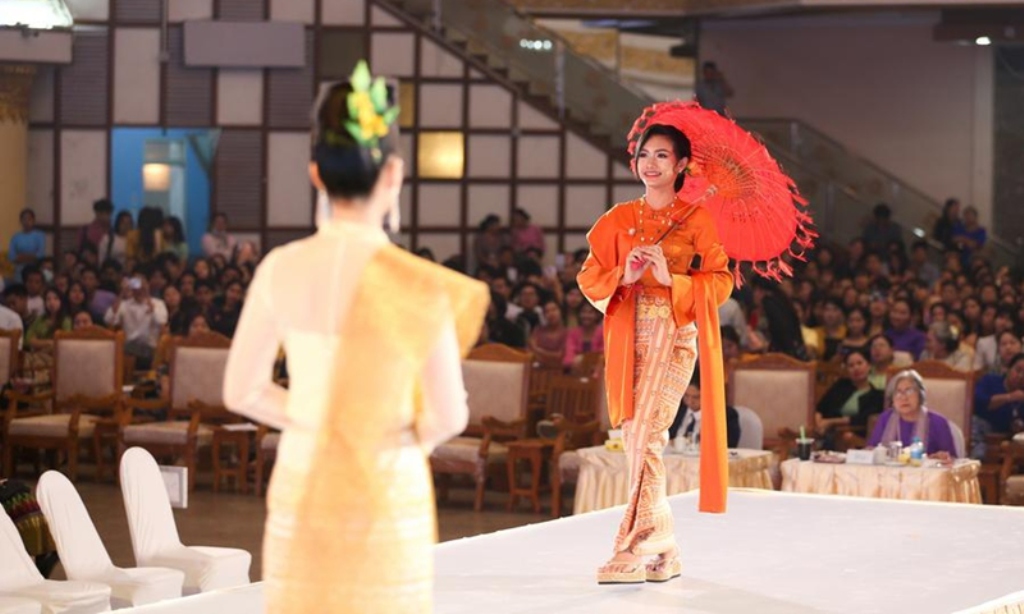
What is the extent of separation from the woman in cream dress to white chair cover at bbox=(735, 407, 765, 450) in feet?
19.6

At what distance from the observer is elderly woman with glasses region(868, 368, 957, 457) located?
8.74 metres

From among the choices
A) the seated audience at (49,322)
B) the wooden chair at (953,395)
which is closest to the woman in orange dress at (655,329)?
the wooden chair at (953,395)

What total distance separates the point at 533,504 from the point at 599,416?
0.59 m

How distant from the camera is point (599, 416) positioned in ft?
33.9

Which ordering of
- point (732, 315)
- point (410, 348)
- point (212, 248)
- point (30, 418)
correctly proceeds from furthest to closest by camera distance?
point (212, 248) < point (732, 315) < point (30, 418) < point (410, 348)

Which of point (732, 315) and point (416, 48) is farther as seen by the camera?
point (416, 48)

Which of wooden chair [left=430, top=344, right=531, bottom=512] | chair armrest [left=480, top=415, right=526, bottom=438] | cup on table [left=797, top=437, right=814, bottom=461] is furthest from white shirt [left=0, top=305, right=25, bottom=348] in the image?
cup on table [left=797, top=437, right=814, bottom=461]

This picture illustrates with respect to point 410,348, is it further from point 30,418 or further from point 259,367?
point 30,418

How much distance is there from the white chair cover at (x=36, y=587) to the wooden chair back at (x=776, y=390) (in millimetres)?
4786

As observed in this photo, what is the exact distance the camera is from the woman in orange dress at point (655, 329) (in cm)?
574

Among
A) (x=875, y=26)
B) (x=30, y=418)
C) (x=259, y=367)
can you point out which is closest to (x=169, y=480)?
(x=259, y=367)

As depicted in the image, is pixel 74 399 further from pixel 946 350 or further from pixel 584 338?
pixel 946 350

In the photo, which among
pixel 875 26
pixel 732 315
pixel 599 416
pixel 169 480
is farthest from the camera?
pixel 875 26

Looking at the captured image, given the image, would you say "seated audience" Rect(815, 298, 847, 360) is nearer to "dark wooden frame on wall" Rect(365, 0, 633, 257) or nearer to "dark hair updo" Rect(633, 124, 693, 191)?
"dark wooden frame on wall" Rect(365, 0, 633, 257)
